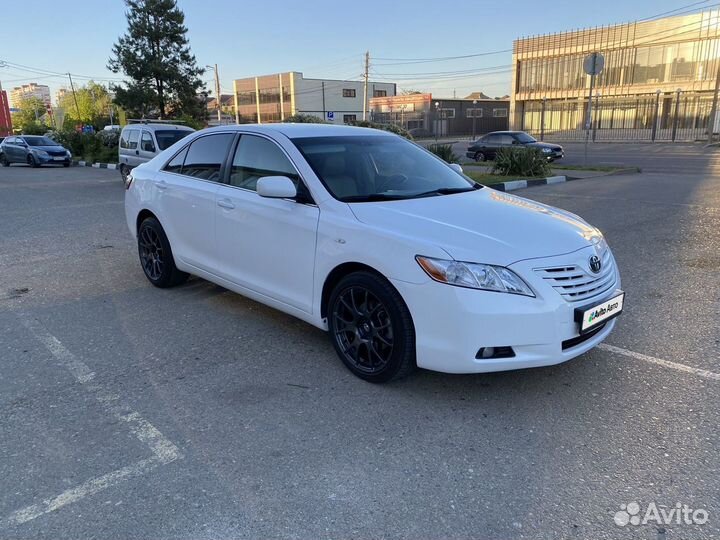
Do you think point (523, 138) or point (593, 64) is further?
point (523, 138)

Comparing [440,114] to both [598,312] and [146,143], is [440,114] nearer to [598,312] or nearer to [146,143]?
[146,143]

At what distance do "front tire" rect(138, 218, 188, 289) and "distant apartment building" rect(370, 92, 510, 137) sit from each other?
58.6 meters

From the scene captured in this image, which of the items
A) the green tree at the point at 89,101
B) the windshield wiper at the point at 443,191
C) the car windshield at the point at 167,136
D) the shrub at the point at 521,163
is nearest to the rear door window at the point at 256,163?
the windshield wiper at the point at 443,191

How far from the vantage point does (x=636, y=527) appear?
91.4 inches

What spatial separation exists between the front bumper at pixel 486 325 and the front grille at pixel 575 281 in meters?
0.05

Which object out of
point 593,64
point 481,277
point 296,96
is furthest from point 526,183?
point 296,96

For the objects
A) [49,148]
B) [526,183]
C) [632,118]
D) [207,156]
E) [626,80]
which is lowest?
[526,183]

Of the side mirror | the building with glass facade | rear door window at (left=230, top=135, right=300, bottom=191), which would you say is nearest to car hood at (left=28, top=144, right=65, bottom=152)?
rear door window at (left=230, top=135, right=300, bottom=191)

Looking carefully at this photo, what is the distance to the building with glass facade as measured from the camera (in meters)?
45.9

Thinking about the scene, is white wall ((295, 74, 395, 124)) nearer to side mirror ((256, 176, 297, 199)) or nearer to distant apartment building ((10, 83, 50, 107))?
side mirror ((256, 176, 297, 199))

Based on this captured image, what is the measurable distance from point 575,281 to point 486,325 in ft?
2.12

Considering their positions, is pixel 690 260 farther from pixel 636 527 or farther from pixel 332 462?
pixel 332 462

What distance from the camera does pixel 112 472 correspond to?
2.72m

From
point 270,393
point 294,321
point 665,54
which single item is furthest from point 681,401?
point 665,54
